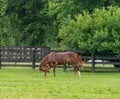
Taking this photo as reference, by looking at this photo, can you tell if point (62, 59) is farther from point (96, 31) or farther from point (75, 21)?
point (75, 21)

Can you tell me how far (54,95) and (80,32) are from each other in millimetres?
16489

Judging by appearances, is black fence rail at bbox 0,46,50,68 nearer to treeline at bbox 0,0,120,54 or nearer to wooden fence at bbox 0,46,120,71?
wooden fence at bbox 0,46,120,71

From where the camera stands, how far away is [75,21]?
31.7 meters

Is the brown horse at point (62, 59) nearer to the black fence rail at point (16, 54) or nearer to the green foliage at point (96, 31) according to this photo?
the green foliage at point (96, 31)

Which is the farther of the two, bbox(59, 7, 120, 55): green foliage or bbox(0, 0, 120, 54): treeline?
bbox(0, 0, 120, 54): treeline

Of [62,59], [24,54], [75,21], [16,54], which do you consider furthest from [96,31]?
[16,54]

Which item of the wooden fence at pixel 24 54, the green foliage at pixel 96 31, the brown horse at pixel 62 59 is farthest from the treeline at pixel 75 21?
the brown horse at pixel 62 59

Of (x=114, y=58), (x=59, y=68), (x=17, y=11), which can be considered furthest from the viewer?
(x=17, y=11)

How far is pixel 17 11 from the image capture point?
46.6 metres

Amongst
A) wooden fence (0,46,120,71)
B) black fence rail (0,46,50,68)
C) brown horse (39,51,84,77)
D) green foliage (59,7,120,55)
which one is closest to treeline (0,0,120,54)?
green foliage (59,7,120,55)

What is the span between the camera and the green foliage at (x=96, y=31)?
28.8m

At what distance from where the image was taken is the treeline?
29172 mm

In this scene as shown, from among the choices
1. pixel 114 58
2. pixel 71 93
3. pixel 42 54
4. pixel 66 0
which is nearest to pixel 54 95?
pixel 71 93

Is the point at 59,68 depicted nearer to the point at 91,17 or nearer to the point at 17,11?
the point at 91,17
